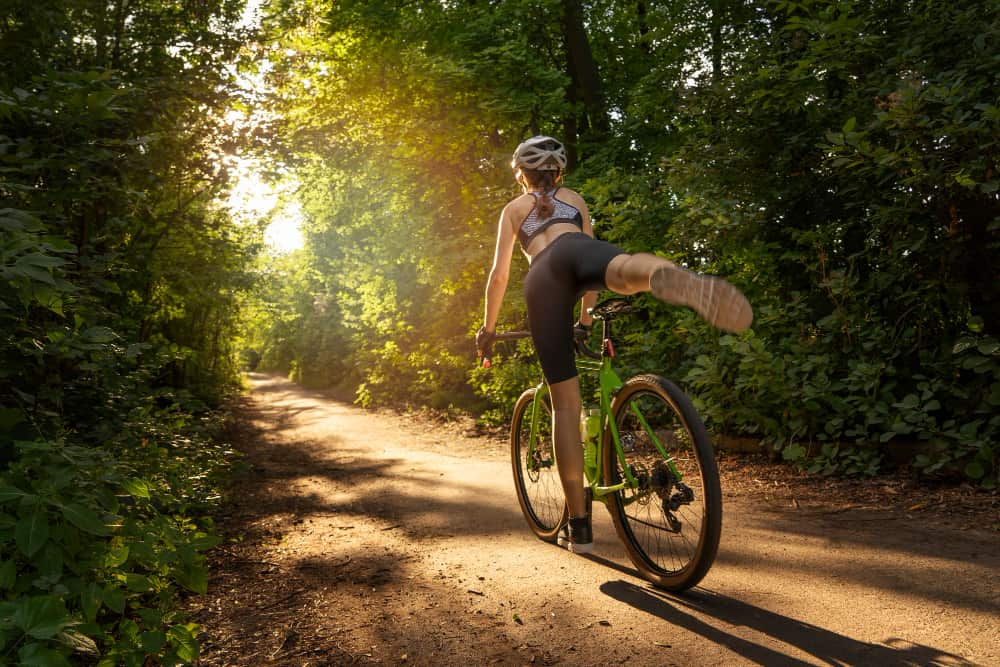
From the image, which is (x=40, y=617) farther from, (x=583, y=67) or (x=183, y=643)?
(x=583, y=67)

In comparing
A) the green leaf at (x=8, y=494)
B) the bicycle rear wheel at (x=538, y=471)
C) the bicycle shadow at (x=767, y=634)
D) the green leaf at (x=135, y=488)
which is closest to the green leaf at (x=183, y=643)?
the green leaf at (x=135, y=488)

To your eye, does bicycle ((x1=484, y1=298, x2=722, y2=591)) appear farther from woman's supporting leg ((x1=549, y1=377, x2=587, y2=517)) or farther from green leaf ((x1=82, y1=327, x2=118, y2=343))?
green leaf ((x1=82, y1=327, x2=118, y2=343))

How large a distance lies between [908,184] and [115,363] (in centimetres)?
535

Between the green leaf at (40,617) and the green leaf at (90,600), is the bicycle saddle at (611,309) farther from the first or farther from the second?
the green leaf at (40,617)

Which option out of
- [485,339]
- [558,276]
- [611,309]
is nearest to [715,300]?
[558,276]

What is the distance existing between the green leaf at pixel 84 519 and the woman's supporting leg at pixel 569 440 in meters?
2.06

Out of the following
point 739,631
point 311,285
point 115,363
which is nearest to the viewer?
point 739,631

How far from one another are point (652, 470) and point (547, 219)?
1334 mm

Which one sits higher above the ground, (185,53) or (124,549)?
(185,53)

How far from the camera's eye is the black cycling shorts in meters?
3.26

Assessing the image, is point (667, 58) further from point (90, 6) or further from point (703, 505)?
point (703, 505)

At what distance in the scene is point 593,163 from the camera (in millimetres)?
11625

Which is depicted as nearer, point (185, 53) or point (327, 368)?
point (185, 53)

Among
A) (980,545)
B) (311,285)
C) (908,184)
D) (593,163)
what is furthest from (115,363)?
(311,285)
